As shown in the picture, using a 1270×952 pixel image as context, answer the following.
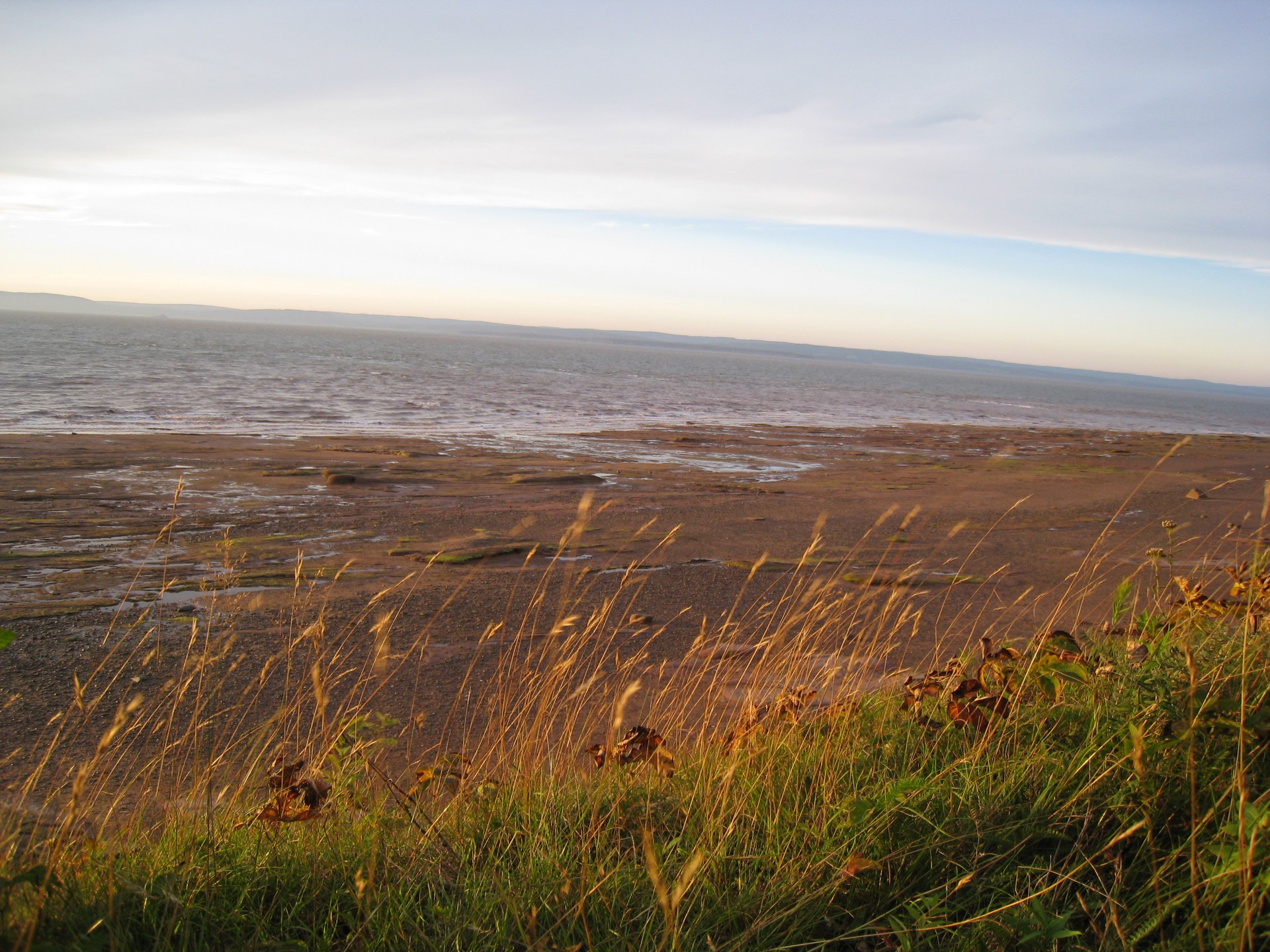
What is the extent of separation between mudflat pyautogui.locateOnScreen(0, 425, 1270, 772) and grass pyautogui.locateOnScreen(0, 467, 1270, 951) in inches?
24.8

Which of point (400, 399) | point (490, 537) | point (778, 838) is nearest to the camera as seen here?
point (778, 838)

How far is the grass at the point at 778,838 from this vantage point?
1993 millimetres

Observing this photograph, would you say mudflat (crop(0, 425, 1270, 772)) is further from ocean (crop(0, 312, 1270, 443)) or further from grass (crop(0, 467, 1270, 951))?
ocean (crop(0, 312, 1270, 443))

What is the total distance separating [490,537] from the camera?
997 centimetres

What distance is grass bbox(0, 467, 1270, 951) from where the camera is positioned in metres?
1.99

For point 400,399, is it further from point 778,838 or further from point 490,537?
point 778,838

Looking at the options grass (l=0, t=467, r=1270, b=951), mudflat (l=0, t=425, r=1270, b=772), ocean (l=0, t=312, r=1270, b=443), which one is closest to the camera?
grass (l=0, t=467, r=1270, b=951)

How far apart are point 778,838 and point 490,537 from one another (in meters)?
7.88

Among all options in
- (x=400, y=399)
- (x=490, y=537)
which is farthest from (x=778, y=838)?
(x=400, y=399)

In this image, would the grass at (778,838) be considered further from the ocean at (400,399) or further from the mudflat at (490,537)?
the ocean at (400,399)

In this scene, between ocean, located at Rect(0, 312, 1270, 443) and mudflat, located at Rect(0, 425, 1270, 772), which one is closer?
mudflat, located at Rect(0, 425, 1270, 772)

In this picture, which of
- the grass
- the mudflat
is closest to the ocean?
the mudflat

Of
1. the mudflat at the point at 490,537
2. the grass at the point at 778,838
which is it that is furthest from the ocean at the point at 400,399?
the grass at the point at 778,838

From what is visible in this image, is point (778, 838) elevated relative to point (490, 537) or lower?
elevated
